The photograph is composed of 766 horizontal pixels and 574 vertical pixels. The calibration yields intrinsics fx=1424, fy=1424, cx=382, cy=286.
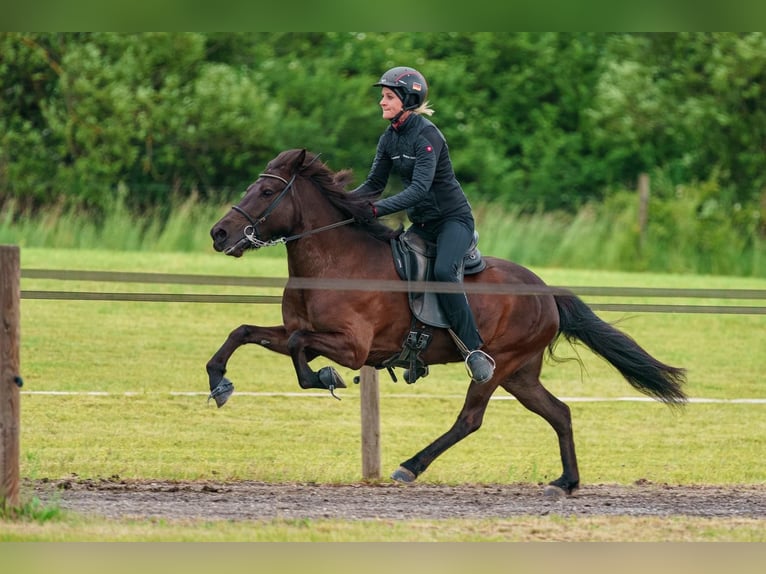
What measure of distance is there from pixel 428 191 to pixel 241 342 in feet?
4.70

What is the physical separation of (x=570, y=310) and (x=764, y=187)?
63.9ft

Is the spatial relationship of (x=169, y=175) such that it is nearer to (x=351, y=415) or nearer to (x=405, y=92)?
(x=351, y=415)

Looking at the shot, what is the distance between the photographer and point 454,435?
8930 millimetres

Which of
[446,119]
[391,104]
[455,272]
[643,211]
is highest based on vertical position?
[446,119]

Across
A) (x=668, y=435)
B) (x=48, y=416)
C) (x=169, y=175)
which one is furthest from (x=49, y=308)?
(x=169, y=175)

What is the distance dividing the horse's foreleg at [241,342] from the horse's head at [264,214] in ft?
1.59

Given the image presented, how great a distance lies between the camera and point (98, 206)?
2517 centimetres

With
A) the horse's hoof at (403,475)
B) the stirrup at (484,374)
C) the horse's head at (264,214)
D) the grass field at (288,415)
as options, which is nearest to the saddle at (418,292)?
the stirrup at (484,374)

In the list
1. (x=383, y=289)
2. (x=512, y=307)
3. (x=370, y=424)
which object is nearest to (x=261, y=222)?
(x=383, y=289)

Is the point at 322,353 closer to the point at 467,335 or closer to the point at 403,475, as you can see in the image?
the point at 467,335

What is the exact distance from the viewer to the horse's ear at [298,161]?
28.0 ft

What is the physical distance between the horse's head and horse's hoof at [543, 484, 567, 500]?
2.35 m

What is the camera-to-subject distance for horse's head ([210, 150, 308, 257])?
26.9ft

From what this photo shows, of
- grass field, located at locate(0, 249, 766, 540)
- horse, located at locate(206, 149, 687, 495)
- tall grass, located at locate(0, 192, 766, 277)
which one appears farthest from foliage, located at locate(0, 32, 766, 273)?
horse, located at locate(206, 149, 687, 495)
